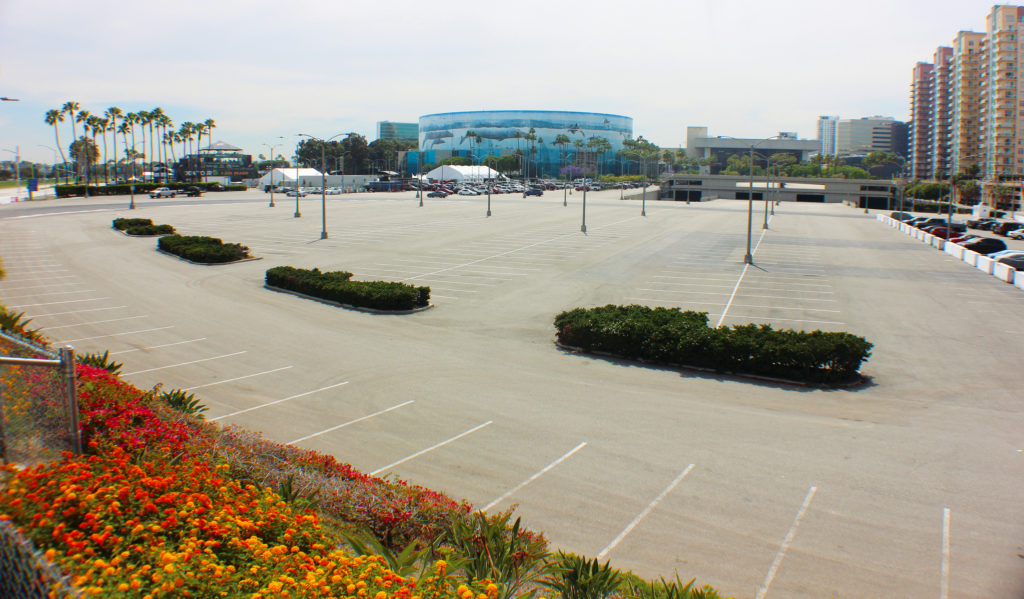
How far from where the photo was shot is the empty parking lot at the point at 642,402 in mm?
9773

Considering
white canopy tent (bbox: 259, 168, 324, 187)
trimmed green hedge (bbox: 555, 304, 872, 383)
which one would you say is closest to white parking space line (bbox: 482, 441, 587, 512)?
trimmed green hedge (bbox: 555, 304, 872, 383)

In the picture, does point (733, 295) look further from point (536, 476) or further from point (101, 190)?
point (101, 190)

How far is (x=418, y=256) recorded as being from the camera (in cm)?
4322

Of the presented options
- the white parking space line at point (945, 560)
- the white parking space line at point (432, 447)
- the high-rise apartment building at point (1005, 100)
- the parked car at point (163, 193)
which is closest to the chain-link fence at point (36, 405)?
the white parking space line at point (432, 447)

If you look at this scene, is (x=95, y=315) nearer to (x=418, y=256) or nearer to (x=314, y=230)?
(x=418, y=256)

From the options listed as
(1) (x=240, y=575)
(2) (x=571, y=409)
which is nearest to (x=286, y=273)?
(2) (x=571, y=409)

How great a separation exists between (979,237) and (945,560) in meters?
57.4

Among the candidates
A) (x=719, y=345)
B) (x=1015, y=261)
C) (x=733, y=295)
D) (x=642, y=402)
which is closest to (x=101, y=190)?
(x=733, y=295)

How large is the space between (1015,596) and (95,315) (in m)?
28.3

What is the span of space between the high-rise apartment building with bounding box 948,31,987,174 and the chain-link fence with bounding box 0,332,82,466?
198807 millimetres

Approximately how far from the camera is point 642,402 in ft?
54.4

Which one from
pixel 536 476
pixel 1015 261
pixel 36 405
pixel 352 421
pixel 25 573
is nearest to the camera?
pixel 25 573

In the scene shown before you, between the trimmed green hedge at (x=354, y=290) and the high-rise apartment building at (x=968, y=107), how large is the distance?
182m

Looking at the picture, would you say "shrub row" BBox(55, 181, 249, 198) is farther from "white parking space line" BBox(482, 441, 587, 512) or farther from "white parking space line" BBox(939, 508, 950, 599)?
"white parking space line" BBox(939, 508, 950, 599)
